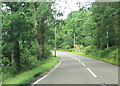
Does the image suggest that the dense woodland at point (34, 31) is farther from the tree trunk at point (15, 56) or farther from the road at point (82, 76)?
the road at point (82, 76)

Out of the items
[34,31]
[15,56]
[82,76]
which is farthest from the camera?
[34,31]

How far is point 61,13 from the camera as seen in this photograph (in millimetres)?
19406

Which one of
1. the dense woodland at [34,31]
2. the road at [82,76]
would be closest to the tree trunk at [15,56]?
the dense woodland at [34,31]

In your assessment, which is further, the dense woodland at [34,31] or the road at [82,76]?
the dense woodland at [34,31]

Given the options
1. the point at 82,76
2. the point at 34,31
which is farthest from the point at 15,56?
the point at 82,76

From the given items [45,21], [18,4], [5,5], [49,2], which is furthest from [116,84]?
[45,21]

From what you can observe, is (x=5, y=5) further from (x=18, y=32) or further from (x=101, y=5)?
(x=101, y=5)

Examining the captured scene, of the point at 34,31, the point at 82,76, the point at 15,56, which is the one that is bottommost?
the point at 82,76

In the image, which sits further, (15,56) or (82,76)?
(15,56)

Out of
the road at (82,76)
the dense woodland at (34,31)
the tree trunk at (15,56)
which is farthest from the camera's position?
the tree trunk at (15,56)

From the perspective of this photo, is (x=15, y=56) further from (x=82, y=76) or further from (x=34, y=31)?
(x=82, y=76)

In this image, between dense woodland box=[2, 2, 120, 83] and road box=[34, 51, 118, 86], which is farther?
dense woodland box=[2, 2, 120, 83]

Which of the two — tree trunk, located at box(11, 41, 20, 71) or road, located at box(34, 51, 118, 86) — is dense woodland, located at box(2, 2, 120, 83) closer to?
tree trunk, located at box(11, 41, 20, 71)

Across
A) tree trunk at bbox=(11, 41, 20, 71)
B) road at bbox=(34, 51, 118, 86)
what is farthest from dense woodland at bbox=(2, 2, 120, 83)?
road at bbox=(34, 51, 118, 86)
